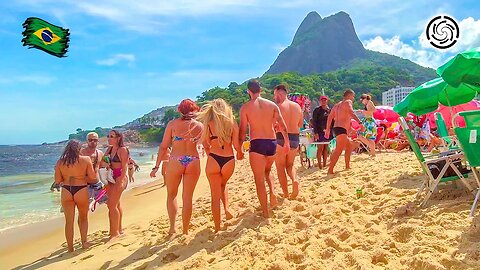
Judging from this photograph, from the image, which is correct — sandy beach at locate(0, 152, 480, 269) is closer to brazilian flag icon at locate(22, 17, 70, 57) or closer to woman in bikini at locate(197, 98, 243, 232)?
woman in bikini at locate(197, 98, 243, 232)

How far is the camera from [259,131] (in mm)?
4383

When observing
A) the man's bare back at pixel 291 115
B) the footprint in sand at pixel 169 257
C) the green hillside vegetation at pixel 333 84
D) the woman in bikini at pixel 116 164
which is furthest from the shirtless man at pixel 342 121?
the green hillside vegetation at pixel 333 84

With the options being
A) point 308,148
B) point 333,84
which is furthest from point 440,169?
point 333,84

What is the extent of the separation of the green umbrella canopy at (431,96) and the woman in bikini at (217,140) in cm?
234

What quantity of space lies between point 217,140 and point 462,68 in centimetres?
236

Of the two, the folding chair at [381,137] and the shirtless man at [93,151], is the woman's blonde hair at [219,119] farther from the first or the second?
the folding chair at [381,137]

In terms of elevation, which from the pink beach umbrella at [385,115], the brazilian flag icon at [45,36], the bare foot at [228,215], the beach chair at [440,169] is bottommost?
the bare foot at [228,215]

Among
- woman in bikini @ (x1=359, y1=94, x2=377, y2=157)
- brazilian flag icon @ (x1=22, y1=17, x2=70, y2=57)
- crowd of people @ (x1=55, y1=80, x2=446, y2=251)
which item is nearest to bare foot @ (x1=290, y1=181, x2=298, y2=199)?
crowd of people @ (x1=55, y1=80, x2=446, y2=251)

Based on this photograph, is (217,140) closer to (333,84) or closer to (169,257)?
(169,257)

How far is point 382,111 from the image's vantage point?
13.5 metres

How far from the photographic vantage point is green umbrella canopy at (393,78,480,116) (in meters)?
4.82

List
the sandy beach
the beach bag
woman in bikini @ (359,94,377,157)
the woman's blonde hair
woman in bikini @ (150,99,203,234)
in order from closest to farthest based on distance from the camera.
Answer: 1. the sandy beach
2. the woman's blonde hair
3. woman in bikini @ (150,99,203,234)
4. the beach bag
5. woman in bikini @ (359,94,377,157)

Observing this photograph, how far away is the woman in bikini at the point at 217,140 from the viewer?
4.15 meters

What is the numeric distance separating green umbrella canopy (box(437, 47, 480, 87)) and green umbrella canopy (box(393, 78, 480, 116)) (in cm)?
105
